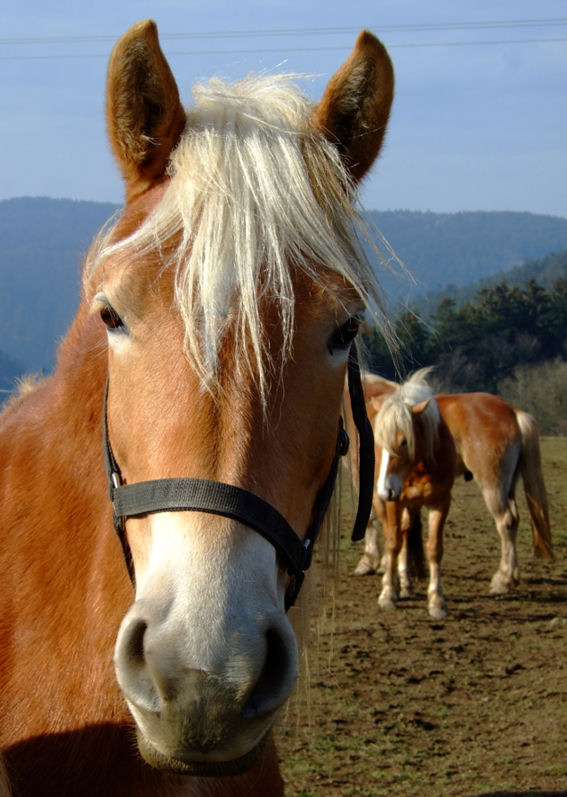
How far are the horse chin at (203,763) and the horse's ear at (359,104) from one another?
1.36m

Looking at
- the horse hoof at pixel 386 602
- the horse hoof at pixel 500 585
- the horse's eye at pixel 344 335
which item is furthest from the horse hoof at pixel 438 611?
the horse's eye at pixel 344 335

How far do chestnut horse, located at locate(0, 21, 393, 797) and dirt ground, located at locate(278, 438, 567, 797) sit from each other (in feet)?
2.92

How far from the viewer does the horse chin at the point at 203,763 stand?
4.47 ft

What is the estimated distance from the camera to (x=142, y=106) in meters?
1.80

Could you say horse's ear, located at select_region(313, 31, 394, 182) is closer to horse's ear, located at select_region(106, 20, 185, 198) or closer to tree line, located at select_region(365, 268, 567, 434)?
horse's ear, located at select_region(106, 20, 185, 198)

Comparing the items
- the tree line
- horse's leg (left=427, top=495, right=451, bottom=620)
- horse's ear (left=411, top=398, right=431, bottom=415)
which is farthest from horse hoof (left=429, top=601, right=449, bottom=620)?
the tree line

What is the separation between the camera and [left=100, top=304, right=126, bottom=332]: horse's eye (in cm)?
170

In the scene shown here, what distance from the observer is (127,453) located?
1688 millimetres

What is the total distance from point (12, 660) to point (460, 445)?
797cm

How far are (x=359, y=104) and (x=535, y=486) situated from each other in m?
7.80

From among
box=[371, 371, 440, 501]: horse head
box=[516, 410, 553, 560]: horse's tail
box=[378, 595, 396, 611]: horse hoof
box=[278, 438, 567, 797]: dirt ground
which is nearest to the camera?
box=[278, 438, 567, 797]: dirt ground

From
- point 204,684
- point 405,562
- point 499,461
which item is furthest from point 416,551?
point 204,684

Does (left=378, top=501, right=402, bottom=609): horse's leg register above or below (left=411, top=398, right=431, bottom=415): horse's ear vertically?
below

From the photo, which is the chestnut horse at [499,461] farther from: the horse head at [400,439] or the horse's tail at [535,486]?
the horse head at [400,439]
